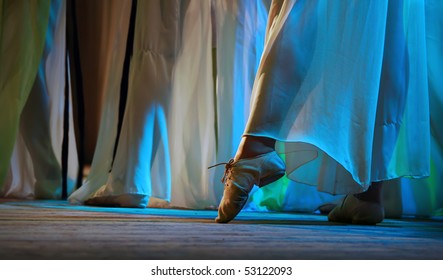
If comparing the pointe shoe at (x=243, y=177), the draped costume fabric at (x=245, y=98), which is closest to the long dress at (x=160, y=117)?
the draped costume fabric at (x=245, y=98)

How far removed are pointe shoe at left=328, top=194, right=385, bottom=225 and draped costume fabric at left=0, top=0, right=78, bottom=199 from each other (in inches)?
51.7

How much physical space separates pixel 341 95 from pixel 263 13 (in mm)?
848

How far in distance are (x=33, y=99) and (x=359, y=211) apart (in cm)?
151

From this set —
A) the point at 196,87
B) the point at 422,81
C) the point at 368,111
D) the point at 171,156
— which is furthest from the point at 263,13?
the point at 368,111

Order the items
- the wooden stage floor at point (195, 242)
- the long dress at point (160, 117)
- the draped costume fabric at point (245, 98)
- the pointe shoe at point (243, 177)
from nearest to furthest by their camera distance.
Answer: the wooden stage floor at point (195, 242), the pointe shoe at point (243, 177), the draped costume fabric at point (245, 98), the long dress at point (160, 117)

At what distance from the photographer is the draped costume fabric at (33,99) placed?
7.37 ft

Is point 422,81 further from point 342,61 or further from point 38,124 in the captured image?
point 38,124

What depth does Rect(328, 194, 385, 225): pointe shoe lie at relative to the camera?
136 centimetres

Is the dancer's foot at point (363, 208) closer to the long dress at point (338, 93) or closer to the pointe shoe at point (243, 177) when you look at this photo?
the long dress at point (338, 93)

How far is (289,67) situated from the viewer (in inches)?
49.6

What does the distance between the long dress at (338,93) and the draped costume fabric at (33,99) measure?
4.02ft

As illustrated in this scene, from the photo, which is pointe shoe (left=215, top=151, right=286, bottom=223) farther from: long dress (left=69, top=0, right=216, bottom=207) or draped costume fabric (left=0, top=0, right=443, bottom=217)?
long dress (left=69, top=0, right=216, bottom=207)

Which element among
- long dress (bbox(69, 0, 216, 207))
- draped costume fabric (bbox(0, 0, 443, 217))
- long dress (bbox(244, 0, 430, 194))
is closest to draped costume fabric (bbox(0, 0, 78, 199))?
draped costume fabric (bbox(0, 0, 443, 217))

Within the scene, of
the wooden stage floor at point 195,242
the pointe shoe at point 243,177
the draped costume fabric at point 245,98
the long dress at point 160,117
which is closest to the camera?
the wooden stage floor at point 195,242
